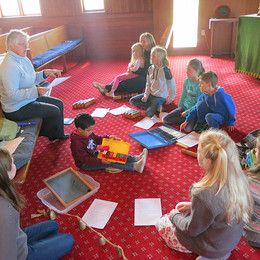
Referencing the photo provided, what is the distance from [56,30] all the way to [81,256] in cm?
579

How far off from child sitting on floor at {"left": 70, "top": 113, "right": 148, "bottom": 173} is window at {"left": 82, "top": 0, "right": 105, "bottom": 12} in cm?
506

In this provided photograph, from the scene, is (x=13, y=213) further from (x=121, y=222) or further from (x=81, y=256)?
(x=121, y=222)

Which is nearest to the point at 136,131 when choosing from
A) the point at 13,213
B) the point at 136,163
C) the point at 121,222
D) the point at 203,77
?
the point at 136,163

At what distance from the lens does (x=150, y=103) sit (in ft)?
14.0

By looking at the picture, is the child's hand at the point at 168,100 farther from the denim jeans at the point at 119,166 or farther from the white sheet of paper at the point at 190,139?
the denim jeans at the point at 119,166

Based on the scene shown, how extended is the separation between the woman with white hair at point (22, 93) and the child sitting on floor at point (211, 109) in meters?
1.59

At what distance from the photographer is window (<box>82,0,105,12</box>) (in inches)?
274

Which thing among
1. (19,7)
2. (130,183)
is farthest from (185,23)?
(130,183)

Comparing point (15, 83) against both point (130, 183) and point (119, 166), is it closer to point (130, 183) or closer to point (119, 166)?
point (119, 166)

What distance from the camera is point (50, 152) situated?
339 centimetres

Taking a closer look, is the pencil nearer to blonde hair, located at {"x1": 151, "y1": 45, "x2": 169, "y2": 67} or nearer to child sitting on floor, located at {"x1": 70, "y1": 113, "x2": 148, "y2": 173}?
child sitting on floor, located at {"x1": 70, "y1": 113, "x2": 148, "y2": 173}

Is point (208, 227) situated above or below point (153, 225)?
above

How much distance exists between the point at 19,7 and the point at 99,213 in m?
6.77

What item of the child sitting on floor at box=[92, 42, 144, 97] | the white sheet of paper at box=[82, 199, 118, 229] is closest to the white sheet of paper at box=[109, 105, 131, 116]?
the child sitting on floor at box=[92, 42, 144, 97]
